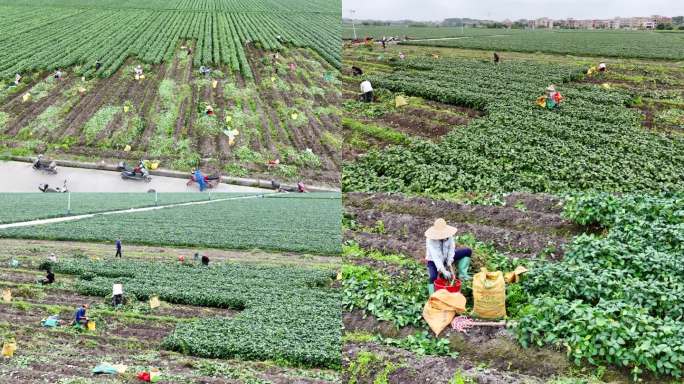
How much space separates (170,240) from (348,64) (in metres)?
7.86

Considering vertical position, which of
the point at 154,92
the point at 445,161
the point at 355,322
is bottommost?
the point at 355,322

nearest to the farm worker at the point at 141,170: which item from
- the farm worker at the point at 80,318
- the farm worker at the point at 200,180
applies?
the farm worker at the point at 200,180

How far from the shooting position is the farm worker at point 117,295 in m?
10.8

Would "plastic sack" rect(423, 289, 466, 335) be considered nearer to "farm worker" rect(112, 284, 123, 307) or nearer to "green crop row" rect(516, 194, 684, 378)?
"green crop row" rect(516, 194, 684, 378)

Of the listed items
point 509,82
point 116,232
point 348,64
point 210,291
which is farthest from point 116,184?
point 509,82

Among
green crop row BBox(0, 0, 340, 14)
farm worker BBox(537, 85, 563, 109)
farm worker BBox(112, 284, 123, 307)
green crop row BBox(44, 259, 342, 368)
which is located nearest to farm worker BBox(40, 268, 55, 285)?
green crop row BBox(44, 259, 342, 368)

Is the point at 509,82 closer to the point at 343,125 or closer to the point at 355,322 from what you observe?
the point at 343,125

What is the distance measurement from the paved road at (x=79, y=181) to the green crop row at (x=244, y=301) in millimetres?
2353

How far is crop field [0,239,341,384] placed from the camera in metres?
7.81

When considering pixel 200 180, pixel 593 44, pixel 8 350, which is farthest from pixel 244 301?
pixel 593 44

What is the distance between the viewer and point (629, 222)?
7.47 metres

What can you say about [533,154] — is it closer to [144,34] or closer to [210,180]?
[210,180]

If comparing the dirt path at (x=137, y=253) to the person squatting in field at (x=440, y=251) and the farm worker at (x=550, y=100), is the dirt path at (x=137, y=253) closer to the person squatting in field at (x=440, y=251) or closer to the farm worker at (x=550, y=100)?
the farm worker at (x=550, y=100)

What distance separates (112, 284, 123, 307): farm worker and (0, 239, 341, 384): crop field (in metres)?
0.15
